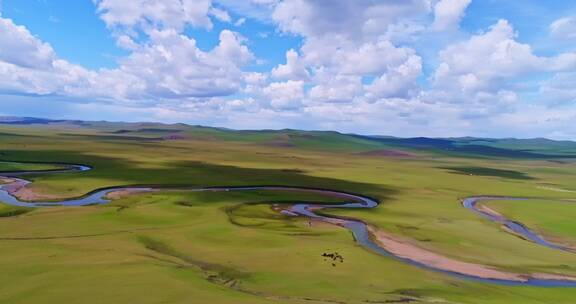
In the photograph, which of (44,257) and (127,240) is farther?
(127,240)

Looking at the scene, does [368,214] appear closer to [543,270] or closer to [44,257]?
[543,270]

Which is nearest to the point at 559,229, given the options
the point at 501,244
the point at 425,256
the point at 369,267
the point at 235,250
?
the point at 501,244

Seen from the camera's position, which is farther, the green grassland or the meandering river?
the meandering river

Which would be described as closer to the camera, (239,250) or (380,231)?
(239,250)

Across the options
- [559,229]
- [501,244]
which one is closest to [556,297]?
[501,244]

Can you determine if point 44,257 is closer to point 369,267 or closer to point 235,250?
point 235,250

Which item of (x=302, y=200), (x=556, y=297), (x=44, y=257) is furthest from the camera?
(x=302, y=200)

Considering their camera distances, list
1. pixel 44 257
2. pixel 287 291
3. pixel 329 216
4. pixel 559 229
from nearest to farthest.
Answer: pixel 287 291, pixel 44 257, pixel 559 229, pixel 329 216

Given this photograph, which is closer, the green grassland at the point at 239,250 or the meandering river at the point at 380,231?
the green grassland at the point at 239,250

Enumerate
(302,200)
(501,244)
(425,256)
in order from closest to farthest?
(425,256)
(501,244)
(302,200)
